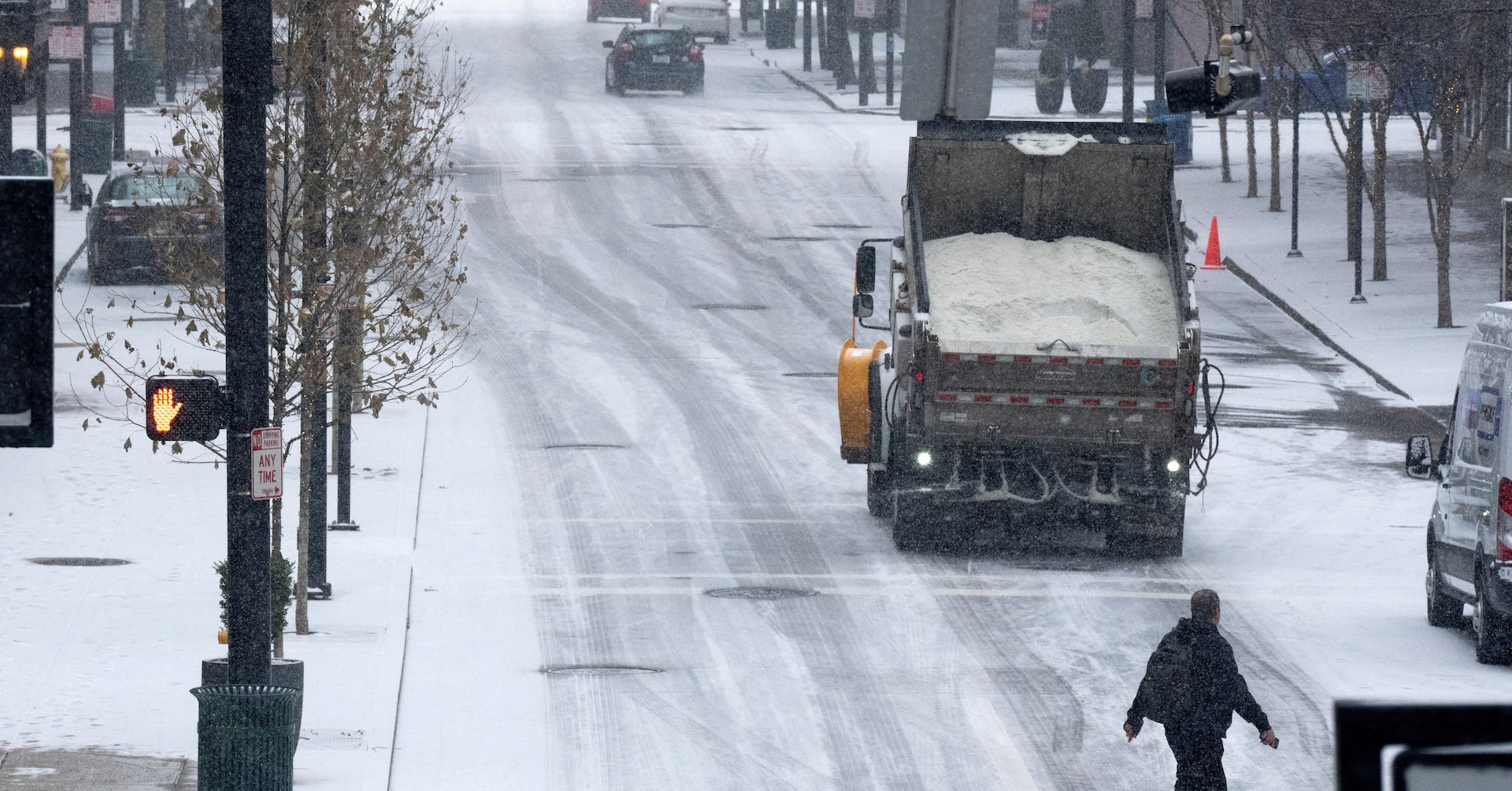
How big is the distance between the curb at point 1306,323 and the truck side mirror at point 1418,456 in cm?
1113

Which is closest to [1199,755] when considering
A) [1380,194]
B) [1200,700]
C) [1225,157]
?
[1200,700]

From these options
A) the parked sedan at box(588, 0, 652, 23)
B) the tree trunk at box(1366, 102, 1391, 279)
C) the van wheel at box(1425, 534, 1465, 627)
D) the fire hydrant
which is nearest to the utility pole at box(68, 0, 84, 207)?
the fire hydrant

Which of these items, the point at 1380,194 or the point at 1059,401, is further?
the point at 1380,194

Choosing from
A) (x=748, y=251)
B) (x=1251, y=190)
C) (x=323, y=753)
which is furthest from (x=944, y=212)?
(x=1251, y=190)

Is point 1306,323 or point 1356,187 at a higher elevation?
point 1356,187

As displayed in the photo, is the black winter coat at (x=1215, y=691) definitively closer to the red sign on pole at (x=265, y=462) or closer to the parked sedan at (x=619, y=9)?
the red sign on pole at (x=265, y=462)

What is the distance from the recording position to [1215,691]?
32.6ft

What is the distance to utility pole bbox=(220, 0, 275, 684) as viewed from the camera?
1005 centimetres

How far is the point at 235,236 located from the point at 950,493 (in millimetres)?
8848

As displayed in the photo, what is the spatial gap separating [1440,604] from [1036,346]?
386 centimetres

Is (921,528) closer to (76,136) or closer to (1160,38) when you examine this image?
(76,136)

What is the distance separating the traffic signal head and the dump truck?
4.93m

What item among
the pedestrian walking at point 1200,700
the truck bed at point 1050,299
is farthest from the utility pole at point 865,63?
the pedestrian walking at point 1200,700

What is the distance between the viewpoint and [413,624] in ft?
50.9
